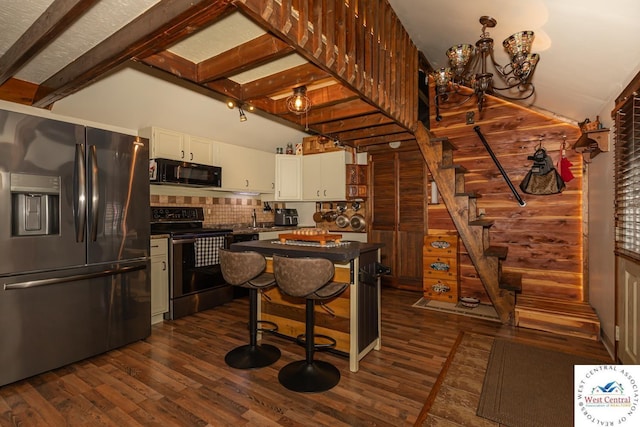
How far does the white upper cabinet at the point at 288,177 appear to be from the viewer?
18.0 ft

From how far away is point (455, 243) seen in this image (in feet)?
13.8

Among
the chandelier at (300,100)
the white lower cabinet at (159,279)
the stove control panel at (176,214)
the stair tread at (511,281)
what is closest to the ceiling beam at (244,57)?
the chandelier at (300,100)

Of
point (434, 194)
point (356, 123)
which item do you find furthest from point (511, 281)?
point (356, 123)

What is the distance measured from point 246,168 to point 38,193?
280cm

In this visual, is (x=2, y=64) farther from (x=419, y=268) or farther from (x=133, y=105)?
(x=419, y=268)

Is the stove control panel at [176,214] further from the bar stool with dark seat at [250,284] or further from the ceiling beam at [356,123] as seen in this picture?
the ceiling beam at [356,123]

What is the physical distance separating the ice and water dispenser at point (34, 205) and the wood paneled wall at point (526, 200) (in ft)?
14.7

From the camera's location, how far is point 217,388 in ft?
7.38

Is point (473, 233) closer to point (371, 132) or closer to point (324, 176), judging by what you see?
point (371, 132)

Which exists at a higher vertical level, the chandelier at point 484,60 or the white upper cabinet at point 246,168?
the chandelier at point 484,60

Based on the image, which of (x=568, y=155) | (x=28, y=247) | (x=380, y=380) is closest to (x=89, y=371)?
(x=28, y=247)

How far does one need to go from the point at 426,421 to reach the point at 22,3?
3463mm

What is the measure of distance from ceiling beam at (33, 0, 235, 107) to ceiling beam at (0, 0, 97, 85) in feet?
0.80

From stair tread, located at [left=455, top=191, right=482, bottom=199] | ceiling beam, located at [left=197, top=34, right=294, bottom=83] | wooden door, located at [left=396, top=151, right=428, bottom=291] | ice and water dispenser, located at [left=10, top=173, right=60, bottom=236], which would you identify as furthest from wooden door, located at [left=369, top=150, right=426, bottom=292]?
ice and water dispenser, located at [left=10, top=173, right=60, bottom=236]
